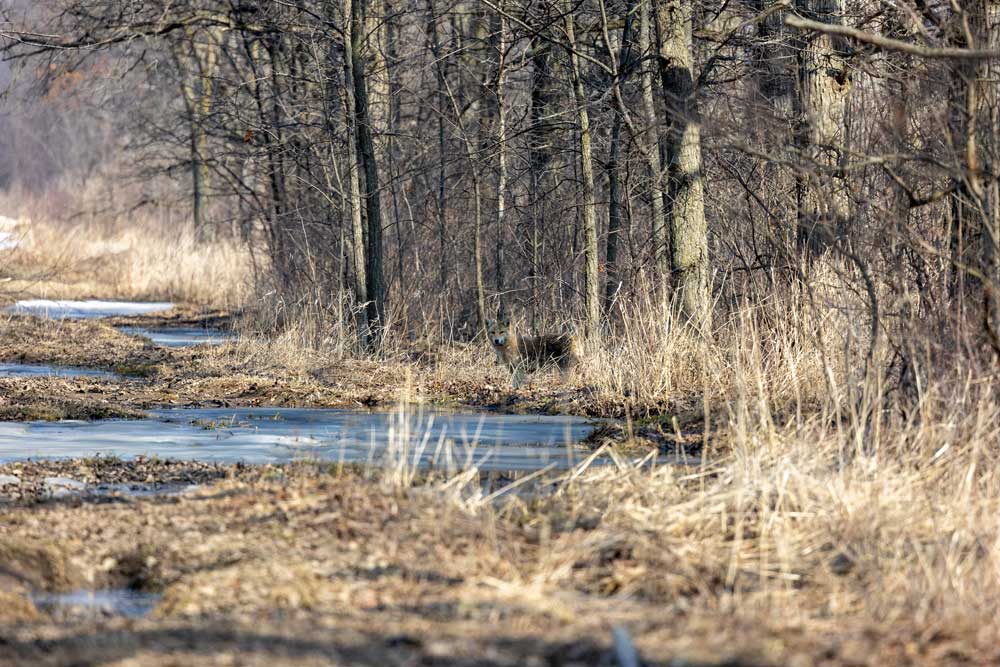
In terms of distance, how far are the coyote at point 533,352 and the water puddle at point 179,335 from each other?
4.87 m

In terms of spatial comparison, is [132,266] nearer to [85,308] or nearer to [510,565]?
[85,308]

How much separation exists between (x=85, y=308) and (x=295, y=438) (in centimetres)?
1705

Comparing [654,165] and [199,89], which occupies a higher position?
[199,89]

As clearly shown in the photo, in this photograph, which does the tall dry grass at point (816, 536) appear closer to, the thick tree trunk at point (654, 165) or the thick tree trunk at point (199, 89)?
the thick tree trunk at point (654, 165)

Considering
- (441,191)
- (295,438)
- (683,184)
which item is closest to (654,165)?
(683,184)

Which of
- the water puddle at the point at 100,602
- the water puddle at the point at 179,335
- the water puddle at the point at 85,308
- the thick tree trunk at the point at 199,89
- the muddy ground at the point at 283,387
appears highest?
the thick tree trunk at the point at 199,89

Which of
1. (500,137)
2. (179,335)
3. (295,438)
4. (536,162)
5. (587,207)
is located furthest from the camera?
(179,335)

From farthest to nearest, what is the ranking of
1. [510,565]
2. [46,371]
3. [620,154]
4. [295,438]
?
[620,154] < [46,371] < [295,438] < [510,565]

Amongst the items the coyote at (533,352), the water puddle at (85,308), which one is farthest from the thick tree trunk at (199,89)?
the coyote at (533,352)

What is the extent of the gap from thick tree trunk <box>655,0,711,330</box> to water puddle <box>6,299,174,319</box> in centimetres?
1244

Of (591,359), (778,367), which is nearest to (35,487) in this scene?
(778,367)

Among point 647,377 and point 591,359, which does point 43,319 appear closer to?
point 591,359

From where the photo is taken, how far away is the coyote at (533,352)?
13117 mm

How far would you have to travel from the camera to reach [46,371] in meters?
14.9
